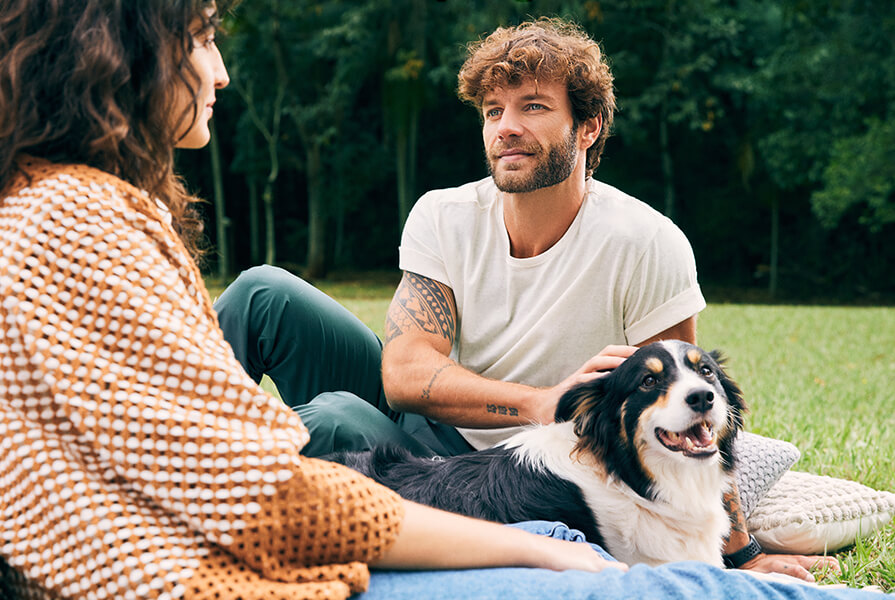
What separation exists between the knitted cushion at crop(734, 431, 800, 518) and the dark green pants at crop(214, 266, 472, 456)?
3.16 feet

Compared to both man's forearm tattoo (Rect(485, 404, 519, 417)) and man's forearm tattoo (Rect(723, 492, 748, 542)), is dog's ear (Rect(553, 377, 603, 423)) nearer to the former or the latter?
man's forearm tattoo (Rect(485, 404, 519, 417))

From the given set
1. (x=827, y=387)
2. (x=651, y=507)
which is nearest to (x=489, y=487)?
(x=651, y=507)

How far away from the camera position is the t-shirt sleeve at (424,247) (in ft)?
9.64

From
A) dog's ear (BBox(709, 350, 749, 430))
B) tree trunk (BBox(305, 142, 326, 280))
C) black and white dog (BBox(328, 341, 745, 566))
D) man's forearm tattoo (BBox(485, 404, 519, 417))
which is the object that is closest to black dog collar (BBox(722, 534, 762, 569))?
black and white dog (BBox(328, 341, 745, 566))

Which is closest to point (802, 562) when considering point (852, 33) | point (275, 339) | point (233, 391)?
point (275, 339)

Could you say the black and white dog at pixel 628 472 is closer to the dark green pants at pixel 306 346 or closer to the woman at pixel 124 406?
the dark green pants at pixel 306 346

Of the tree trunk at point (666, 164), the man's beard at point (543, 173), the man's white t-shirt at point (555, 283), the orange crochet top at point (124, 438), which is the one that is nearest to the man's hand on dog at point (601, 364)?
the man's white t-shirt at point (555, 283)

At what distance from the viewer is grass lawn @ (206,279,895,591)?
357 cm

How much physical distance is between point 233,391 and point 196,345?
0.28 feet

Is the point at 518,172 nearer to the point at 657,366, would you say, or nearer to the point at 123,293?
the point at 657,366

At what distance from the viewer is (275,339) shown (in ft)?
9.56

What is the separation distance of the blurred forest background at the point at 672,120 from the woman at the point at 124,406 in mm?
18557

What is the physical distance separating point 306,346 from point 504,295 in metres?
0.73

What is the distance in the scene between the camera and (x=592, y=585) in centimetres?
135
